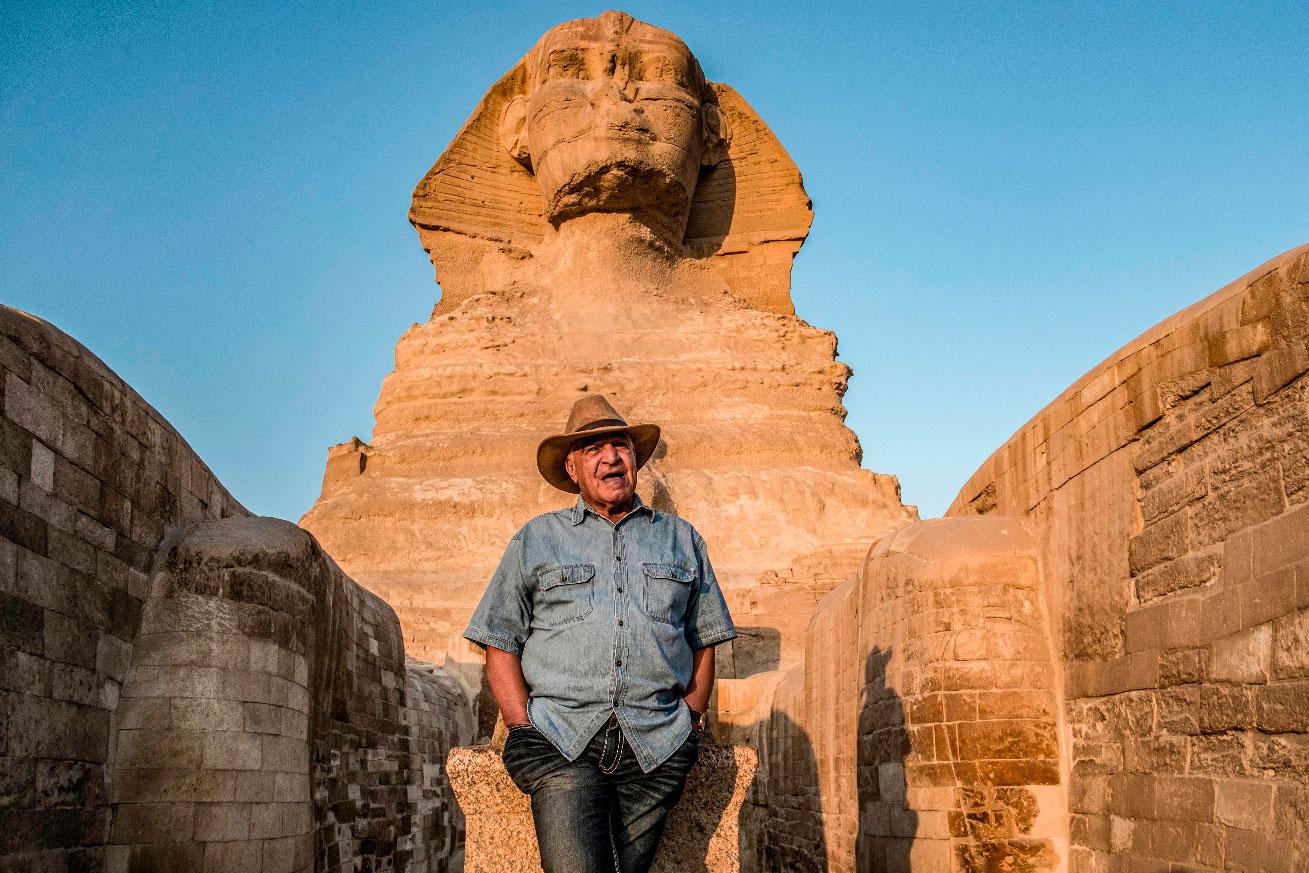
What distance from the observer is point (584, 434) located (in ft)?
14.0

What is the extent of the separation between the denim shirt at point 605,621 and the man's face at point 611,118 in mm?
16906

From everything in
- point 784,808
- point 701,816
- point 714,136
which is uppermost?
point 714,136

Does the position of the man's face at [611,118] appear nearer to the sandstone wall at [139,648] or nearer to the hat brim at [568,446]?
the sandstone wall at [139,648]

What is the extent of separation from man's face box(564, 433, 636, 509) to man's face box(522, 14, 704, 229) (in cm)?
1665

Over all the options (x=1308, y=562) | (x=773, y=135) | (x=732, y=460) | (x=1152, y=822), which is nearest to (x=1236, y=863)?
(x=1152, y=822)

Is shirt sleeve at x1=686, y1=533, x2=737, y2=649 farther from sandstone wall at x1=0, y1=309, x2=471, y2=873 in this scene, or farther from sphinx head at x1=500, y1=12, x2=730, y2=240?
sphinx head at x1=500, y1=12, x2=730, y2=240

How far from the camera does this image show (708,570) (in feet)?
13.8

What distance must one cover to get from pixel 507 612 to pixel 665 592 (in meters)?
0.48

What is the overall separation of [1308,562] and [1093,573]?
6.23 ft

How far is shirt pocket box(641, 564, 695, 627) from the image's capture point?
3.98 meters

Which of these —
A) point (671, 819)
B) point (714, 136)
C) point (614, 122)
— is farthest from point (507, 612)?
point (714, 136)

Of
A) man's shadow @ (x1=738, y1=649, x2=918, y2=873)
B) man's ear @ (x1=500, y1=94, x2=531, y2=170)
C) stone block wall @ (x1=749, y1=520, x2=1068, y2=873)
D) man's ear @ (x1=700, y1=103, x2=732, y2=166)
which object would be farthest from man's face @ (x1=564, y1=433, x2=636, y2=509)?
man's ear @ (x1=700, y1=103, x2=732, y2=166)

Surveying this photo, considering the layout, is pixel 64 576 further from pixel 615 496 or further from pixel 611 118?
pixel 611 118

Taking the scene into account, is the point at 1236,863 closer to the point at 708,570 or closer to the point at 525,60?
the point at 708,570
